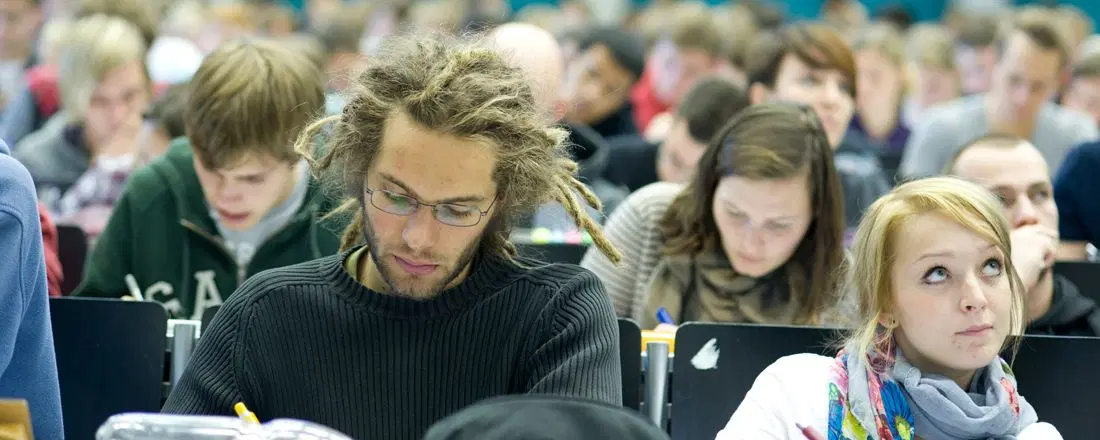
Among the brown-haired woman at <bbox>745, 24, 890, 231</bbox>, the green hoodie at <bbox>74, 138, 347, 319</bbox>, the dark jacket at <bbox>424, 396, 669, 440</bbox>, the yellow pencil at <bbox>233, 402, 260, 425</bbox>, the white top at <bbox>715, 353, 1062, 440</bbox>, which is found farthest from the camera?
the brown-haired woman at <bbox>745, 24, 890, 231</bbox>

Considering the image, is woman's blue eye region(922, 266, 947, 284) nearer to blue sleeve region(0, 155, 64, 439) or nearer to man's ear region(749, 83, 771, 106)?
blue sleeve region(0, 155, 64, 439)

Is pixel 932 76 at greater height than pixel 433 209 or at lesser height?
lesser

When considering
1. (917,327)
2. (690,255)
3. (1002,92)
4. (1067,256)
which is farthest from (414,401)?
(1002,92)

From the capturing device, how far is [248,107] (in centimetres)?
277

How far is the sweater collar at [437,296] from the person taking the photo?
1.91 m

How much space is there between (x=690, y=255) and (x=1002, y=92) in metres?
2.56

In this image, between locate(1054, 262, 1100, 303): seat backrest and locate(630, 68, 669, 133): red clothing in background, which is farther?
locate(630, 68, 669, 133): red clothing in background

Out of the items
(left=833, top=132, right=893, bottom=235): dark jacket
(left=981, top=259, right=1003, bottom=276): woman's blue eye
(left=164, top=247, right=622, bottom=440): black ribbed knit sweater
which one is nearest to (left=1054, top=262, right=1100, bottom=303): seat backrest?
(left=833, top=132, right=893, bottom=235): dark jacket

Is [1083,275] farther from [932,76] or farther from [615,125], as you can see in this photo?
[932,76]

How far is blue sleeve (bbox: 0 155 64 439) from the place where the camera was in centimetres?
189

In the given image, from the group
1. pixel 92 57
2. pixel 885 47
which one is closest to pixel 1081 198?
pixel 92 57

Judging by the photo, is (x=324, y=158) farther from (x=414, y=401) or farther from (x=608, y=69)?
(x=608, y=69)

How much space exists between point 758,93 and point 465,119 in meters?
2.71

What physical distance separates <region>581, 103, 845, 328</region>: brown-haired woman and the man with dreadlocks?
3.23ft
